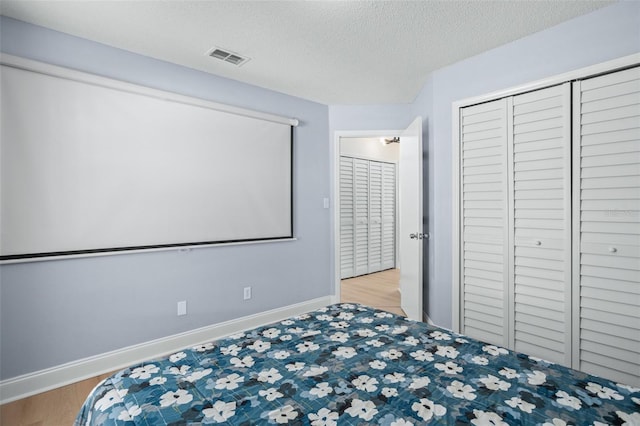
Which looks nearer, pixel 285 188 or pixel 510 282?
pixel 510 282

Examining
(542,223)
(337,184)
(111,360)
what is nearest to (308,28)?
(337,184)

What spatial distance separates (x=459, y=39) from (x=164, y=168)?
8.05 ft

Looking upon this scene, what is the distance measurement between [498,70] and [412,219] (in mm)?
1473

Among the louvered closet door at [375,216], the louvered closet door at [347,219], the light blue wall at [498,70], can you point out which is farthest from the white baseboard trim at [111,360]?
the louvered closet door at [375,216]

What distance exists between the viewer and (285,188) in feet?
11.3

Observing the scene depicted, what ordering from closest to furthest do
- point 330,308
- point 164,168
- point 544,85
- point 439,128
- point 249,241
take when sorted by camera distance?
point 330,308 < point 544,85 < point 164,168 < point 439,128 < point 249,241

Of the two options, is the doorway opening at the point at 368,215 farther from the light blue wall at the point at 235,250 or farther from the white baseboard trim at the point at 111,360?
the white baseboard trim at the point at 111,360

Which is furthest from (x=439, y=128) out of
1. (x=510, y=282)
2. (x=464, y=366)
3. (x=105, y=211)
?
(x=105, y=211)

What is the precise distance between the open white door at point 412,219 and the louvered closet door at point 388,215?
7.51ft

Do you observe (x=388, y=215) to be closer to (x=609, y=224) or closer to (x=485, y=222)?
(x=485, y=222)

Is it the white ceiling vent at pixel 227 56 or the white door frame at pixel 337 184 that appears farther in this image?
the white door frame at pixel 337 184

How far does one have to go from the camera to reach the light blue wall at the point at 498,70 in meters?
1.97

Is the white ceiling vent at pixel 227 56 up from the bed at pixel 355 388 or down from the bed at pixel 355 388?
up

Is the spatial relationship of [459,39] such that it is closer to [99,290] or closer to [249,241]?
→ [249,241]
